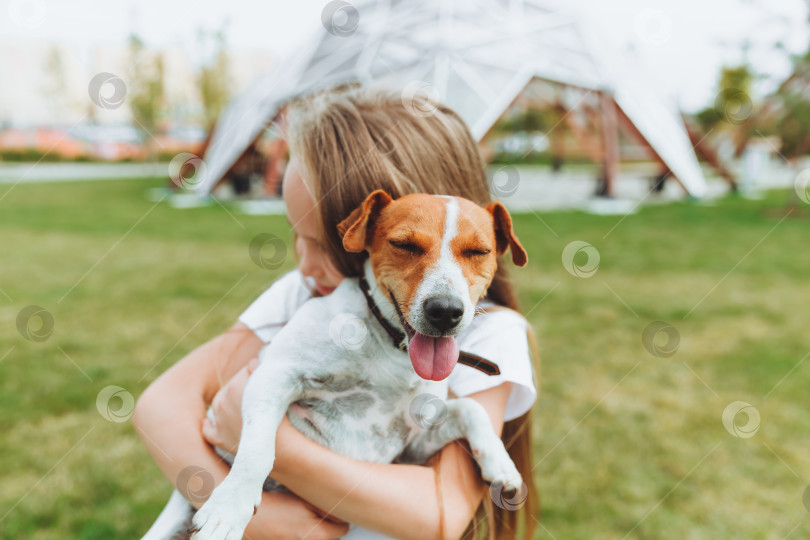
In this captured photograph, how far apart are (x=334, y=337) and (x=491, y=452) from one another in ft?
1.80

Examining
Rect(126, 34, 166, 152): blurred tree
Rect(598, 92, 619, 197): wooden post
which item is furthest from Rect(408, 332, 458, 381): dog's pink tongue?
Rect(126, 34, 166, 152): blurred tree

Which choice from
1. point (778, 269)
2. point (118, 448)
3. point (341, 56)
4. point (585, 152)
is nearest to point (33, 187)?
point (341, 56)

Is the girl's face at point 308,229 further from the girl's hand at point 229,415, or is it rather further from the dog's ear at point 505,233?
the dog's ear at point 505,233

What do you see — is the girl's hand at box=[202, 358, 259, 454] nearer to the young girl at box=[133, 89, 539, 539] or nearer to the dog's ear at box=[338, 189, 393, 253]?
A: the young girl at box=[133, 89, 539, 539]

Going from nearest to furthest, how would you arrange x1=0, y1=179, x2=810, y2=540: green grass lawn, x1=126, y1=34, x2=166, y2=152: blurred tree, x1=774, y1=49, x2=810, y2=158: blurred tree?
1. x1=0, y1=179, x2=810, y2=540: green grass lawn
2. x1=774, y1=49, x2=810, y2=158: blurred tree
3. x1=126, y1=34, x2=166, y2=152: blurred tree

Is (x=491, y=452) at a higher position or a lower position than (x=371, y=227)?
lower

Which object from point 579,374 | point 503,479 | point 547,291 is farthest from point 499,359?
point 547,291

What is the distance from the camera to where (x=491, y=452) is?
5.44 feet

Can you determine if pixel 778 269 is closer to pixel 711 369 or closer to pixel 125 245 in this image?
pixel 711 369

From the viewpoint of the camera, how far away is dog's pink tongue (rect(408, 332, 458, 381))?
1404 millimetres

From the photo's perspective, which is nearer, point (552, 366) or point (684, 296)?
point (552, 366)

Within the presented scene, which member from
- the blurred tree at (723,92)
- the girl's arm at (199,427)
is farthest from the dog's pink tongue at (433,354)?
the blurred tree at (723,92)

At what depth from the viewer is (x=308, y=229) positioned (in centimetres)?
197

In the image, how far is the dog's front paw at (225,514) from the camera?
132 cm
